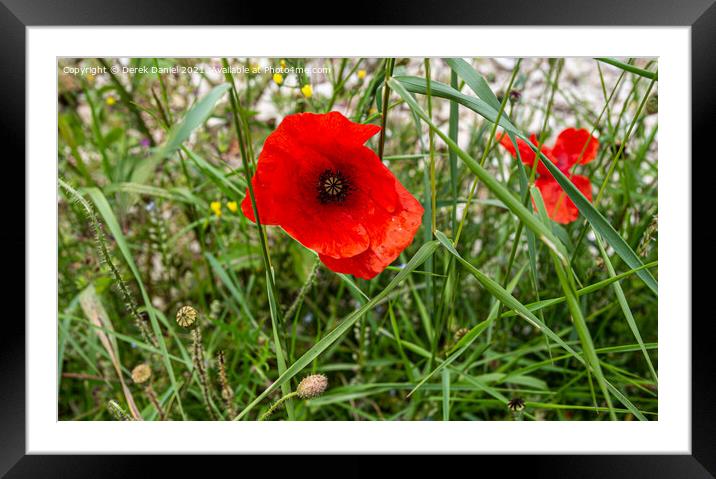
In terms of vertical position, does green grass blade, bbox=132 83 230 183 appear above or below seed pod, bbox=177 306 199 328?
above

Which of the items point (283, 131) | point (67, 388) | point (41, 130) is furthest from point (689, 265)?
point (67, 388)

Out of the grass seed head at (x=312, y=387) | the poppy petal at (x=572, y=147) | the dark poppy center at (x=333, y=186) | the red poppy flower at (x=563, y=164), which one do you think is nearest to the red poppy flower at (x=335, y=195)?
the dark poppy center at (x=333, y=186)

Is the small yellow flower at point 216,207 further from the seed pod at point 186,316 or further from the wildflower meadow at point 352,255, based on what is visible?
the seed pod at point 186,316

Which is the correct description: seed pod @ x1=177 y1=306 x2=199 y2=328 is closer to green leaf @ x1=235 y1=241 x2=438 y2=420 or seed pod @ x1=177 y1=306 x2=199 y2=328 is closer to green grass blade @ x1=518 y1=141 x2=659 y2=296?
green leaf @ x1=235 y1=241 x2=438 y2=420

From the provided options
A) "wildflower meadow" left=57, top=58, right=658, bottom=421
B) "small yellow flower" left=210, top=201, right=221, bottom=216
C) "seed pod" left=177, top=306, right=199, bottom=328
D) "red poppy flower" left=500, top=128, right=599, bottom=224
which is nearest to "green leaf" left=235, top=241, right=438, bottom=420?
"wildflower meadow" left=57, top=58, right=658, bottom=421

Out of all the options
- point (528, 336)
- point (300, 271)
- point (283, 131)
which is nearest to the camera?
point (283, 131)

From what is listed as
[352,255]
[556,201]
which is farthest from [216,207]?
[556,201]
